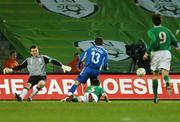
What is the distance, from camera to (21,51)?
22750 millimetres

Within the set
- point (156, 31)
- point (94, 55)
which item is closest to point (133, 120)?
point (156, 31)

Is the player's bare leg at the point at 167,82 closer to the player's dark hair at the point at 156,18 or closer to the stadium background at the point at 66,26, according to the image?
the player's dark hair at the point at 156,18

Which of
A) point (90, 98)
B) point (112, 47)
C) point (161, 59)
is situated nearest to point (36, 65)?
point (90, 98)

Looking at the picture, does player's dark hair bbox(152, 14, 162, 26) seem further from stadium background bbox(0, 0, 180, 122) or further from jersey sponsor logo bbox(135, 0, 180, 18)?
jersey sponsor logo bbox(135, 0, 180, 18)

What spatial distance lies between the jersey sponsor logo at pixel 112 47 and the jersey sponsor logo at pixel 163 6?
7.37 ft

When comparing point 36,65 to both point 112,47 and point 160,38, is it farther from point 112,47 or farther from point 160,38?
point 112,47

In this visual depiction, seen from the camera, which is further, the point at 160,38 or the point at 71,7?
the point at 71,7

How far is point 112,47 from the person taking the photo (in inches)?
914

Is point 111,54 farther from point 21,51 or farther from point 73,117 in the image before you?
point 73,117

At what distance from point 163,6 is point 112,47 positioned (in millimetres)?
3222

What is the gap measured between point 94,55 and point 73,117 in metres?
7.23

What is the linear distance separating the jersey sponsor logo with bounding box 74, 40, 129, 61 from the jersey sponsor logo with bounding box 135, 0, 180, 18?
225 cm

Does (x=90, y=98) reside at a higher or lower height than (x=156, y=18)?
lower

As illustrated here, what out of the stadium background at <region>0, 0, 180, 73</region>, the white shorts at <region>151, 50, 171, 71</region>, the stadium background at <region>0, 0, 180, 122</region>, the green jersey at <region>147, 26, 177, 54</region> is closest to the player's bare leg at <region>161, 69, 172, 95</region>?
the white shorts at <region>151, 50, 171, 71</region>
